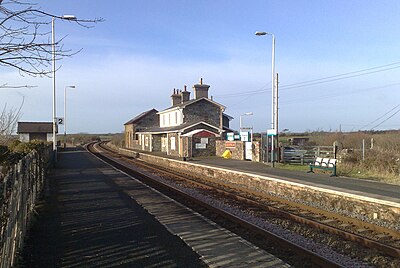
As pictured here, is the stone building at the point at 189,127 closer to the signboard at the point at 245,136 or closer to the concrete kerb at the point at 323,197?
the signboard at the point at 245,136

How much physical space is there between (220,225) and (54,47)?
5595mm

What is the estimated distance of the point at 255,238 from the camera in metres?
7.83

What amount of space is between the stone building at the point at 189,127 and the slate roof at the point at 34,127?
21.6 meters

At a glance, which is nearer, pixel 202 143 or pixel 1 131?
pixel 1 131

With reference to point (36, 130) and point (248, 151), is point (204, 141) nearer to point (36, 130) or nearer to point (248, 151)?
point (248, 151)

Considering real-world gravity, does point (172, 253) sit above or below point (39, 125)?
below

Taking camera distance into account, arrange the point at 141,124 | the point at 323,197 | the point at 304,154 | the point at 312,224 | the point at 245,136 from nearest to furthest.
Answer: the point at 312,224
the point at 323,197
the point at 304,154
the point at 245,136
the point at 141,124

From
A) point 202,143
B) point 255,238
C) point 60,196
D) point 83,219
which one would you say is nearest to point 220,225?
point 255,238

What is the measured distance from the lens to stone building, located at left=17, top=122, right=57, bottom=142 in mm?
67812

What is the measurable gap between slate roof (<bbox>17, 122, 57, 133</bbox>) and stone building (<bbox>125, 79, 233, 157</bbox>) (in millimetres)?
21632

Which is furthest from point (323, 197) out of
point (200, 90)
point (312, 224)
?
point (200, 90)

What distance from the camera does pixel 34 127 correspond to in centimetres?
7069

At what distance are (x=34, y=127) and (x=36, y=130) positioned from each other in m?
1.83

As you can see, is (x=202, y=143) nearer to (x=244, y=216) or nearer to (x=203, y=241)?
(x=244, y=216)
